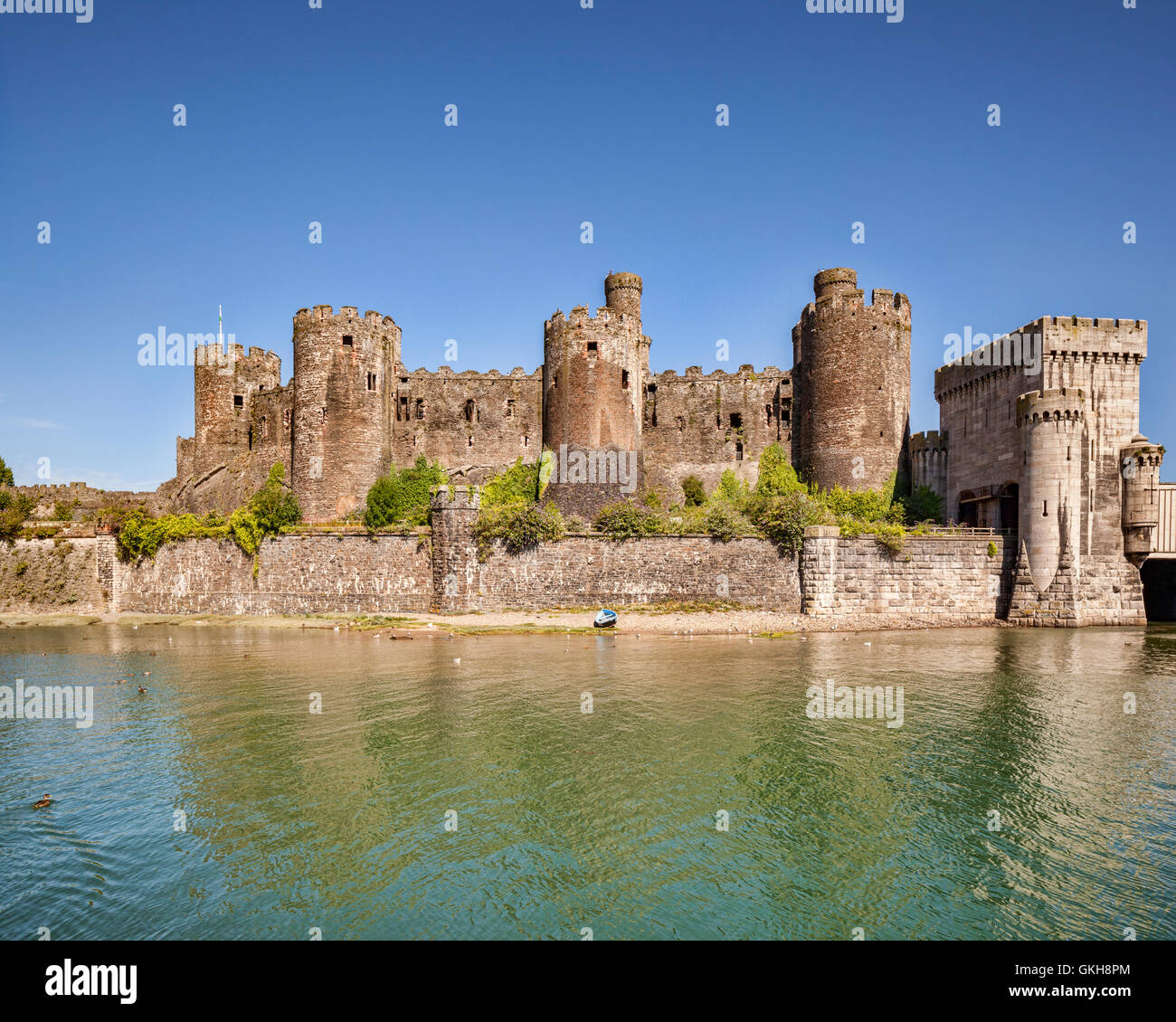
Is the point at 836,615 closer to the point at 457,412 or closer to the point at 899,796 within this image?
the point at 899,796

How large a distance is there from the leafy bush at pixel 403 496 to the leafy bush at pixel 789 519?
54.9ft

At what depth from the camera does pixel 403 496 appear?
39.1 meters

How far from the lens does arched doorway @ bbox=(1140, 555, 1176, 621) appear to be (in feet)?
121

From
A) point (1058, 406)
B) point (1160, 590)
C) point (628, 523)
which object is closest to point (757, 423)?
point (628, 523)

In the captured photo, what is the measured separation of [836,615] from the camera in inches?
1270

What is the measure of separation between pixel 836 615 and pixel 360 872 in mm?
27089

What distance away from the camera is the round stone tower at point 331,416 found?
39.3 metres

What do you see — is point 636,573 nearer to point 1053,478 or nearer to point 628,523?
point 628,523

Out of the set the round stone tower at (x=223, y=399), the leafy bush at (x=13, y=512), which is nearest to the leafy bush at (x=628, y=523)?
the round stone tower at (x=223, y=399)

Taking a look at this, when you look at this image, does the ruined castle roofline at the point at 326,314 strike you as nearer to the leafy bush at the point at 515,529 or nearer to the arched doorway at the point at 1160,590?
the leafy bush at the point at 515,529

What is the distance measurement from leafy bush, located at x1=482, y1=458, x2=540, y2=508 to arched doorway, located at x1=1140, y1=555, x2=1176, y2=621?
3253 centimetres

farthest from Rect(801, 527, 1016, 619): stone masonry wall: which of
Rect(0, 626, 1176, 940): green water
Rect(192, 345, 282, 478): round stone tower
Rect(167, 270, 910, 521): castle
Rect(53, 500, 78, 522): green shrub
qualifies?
Rect(53, 500, 78, 522): green shrub
